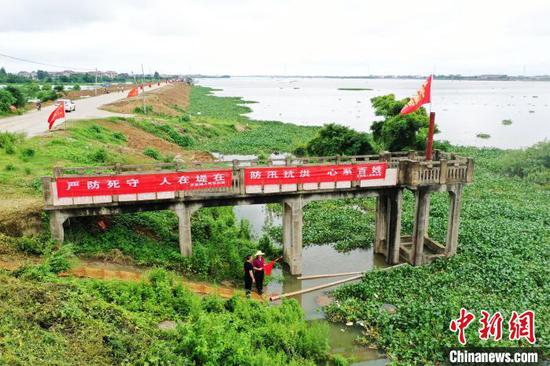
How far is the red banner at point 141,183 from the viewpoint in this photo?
631 inches

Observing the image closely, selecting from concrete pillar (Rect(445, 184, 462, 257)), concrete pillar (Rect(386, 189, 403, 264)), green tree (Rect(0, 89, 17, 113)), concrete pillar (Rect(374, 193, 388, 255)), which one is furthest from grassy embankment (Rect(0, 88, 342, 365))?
green tree (Rect(0, 89, 17, 113))

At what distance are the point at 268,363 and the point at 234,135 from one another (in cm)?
5131

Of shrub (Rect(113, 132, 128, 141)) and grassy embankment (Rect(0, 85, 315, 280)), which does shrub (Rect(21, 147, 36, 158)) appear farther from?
shrub (Rect(113, 132, 128, 141))

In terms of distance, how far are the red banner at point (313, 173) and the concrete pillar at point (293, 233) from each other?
115 centimetres

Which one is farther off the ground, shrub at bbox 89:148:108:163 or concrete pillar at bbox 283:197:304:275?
shrub at bbox 89:148:108:163

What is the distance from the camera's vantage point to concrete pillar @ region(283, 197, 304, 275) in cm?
1897

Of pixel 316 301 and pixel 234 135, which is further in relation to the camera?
pixel 234 135

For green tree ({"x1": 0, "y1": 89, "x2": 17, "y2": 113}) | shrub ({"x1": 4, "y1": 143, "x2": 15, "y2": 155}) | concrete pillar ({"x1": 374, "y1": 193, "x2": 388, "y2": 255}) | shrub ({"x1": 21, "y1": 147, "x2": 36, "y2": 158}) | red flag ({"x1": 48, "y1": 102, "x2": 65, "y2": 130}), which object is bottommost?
concrete pillar ({"x1": 374, "y1": 193, "x2": 388, "y2": 255})

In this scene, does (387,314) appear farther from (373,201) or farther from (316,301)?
(373,201)

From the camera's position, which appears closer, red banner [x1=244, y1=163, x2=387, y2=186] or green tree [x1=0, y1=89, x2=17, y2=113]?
red banner [x1=244, y1=163, x2=387, y2=186]

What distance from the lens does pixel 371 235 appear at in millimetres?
25156

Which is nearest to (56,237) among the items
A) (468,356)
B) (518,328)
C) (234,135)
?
(468,356)

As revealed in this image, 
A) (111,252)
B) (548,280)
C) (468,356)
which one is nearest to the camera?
(468,356)

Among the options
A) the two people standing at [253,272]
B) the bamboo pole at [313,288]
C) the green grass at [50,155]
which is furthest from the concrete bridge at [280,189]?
the green grass at [50,155]
